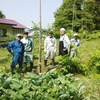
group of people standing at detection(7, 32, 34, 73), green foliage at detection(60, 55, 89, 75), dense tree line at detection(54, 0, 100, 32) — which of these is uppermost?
dense tree line at detection(54, 0, 100, 32)

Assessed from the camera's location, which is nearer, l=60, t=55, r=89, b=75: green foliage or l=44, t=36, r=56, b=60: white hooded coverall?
l=60, t=55, r=89, b=75: green foliage

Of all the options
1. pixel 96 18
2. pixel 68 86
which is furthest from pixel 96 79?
pixel 96 18

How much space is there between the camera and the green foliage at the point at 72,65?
5.18 meters

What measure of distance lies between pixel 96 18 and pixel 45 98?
28.1 meters

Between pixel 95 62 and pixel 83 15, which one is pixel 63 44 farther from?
pixel 83 15

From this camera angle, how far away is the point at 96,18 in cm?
2762

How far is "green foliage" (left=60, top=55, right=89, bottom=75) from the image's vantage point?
204 inches

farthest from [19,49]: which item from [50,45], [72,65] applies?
[72,65]

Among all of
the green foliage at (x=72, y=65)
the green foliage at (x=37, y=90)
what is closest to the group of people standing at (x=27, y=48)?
the green foliage at (x=72, y=65)

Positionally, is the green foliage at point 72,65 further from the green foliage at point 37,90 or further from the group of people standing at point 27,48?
the green foliage at point 37,90

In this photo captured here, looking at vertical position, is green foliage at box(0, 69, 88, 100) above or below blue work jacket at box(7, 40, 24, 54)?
below

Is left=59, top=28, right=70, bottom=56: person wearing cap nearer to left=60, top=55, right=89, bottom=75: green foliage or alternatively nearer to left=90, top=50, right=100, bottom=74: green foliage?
left=60, top=55, right=89, bottom=75: green foliage

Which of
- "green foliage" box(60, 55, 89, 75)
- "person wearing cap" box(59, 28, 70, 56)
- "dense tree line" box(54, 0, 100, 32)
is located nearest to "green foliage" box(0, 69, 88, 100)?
"green foliage" box(60, 55, 89, 75)

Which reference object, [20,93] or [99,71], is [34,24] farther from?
[99,71]
